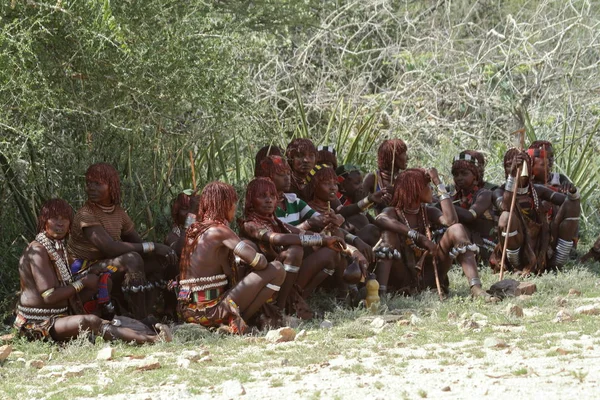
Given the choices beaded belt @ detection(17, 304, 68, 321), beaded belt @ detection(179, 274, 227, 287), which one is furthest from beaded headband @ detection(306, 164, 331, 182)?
beaded belt @ detection(17, 304, 68, 321)

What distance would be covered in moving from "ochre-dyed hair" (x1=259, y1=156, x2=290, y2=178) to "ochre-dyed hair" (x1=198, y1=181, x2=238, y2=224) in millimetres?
842

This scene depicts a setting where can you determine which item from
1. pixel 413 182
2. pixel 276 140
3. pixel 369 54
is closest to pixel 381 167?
pixel 413 182

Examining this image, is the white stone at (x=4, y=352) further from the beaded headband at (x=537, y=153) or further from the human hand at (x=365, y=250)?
the beaded headband at (x=537, y=153)

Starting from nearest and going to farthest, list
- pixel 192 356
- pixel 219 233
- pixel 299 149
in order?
1. pixel 192 356
2. pixel 219 233
3. pixel 299 149

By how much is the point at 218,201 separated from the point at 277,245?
0.59 meters

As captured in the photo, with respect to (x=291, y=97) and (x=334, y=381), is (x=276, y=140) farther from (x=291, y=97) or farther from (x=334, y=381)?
(x=334, y=381)

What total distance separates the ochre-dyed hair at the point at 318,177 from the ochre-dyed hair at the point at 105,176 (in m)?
1.67

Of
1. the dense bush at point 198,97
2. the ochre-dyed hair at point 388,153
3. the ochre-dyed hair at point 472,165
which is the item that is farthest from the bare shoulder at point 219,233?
the ochre-dyed hair at point 472,165

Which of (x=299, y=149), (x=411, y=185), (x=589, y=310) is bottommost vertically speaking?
(x=589, y=310)

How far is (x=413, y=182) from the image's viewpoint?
8523 mm

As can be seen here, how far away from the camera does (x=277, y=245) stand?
757 centimetres

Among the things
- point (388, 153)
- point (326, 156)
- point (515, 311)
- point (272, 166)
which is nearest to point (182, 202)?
point (272, 166)

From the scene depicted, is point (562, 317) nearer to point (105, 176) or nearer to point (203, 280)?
point (203, 280)

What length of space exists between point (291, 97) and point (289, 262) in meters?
6.82
